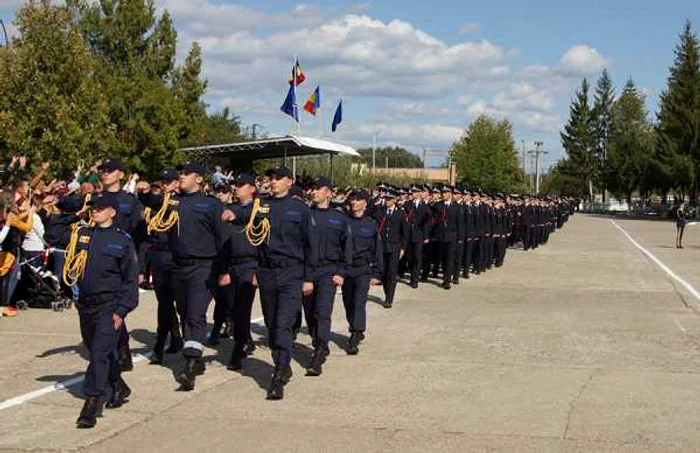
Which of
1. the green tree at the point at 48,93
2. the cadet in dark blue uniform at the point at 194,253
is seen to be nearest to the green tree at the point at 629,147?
the green tree at the point at 48,93

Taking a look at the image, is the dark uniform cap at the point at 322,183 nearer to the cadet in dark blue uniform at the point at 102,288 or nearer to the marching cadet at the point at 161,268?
the marching cadet at the point at 161,268

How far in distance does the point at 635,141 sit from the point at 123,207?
92.0 metres

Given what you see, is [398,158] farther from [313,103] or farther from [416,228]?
[416,228]

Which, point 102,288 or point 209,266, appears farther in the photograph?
point 209,266

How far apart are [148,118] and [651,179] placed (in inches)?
2223

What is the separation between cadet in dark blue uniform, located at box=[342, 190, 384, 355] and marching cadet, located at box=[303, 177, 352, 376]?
611 mm

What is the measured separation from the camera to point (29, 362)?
9102mm

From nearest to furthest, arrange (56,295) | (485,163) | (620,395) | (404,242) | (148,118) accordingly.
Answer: (620,395), (56,295), (404,242), (148,118), (485,163)

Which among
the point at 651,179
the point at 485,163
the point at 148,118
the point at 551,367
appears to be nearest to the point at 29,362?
the point at 551,367

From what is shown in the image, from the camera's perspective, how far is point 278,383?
7691mm

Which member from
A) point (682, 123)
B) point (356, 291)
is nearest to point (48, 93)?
point (356, 291)

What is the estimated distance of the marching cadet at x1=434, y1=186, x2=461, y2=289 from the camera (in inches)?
677

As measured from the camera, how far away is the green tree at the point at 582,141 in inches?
4540

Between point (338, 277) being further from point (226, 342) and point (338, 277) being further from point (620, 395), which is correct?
point (620, 395)
